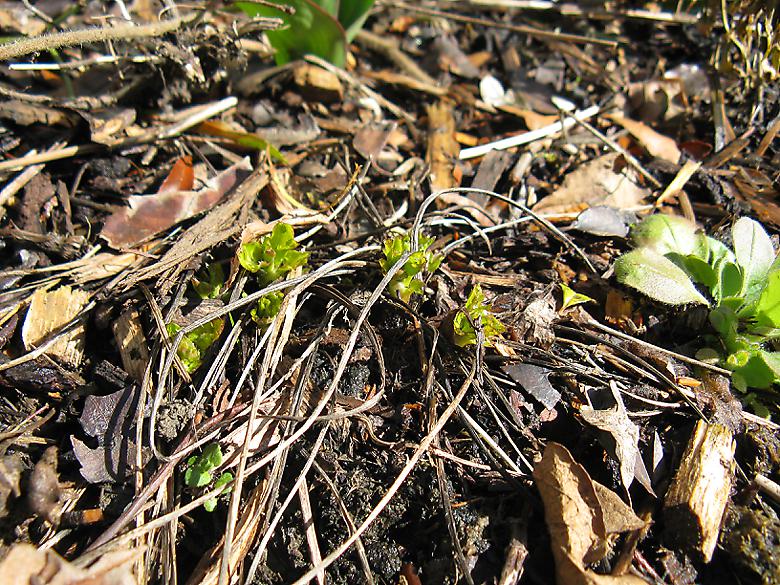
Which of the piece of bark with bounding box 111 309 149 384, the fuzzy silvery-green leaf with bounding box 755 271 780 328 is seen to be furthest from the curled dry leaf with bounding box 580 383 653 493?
the piece of bark with bounding box 111 309 149 384

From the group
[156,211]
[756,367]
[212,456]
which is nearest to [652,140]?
[756,367]

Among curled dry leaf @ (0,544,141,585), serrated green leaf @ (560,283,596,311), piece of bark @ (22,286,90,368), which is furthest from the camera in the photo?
serrated green leaf @ (560,283,596,311)

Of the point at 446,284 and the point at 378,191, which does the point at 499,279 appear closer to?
the point at 446,284

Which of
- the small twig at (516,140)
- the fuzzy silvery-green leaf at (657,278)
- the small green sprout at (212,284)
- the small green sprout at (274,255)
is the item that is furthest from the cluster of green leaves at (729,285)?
the small green sprout at (212,284)

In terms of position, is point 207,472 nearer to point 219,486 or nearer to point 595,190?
point 219,486

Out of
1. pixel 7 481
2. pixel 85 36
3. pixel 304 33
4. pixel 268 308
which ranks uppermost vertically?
pixel 85 36

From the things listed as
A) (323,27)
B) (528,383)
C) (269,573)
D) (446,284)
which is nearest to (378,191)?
(446,284)

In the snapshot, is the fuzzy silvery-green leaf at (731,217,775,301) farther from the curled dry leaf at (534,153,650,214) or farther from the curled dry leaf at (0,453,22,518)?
the curled dry leaf at (0,453,22,518)
